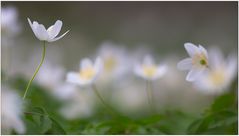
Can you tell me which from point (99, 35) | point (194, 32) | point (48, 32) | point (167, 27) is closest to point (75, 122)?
point (48, 32)

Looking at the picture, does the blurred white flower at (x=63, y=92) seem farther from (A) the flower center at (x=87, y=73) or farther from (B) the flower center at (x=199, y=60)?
(B) the flower center at (x=199, y=60)

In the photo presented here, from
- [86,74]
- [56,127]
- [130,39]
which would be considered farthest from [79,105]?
[130,39]

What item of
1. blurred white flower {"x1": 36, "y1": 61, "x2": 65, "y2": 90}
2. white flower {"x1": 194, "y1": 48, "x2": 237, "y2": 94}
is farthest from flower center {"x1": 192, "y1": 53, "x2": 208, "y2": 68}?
blurred white flower {"x1": 36, "y1": 61, "x2": 65, "y2": 90}

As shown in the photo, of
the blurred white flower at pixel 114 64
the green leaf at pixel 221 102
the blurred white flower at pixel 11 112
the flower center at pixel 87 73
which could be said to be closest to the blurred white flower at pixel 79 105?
the blurred white flower at pixel 114 64

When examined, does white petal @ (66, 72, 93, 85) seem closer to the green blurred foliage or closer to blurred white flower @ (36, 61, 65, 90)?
the green blurred foliage

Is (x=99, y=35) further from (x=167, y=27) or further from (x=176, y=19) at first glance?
(x=176, y=19)
